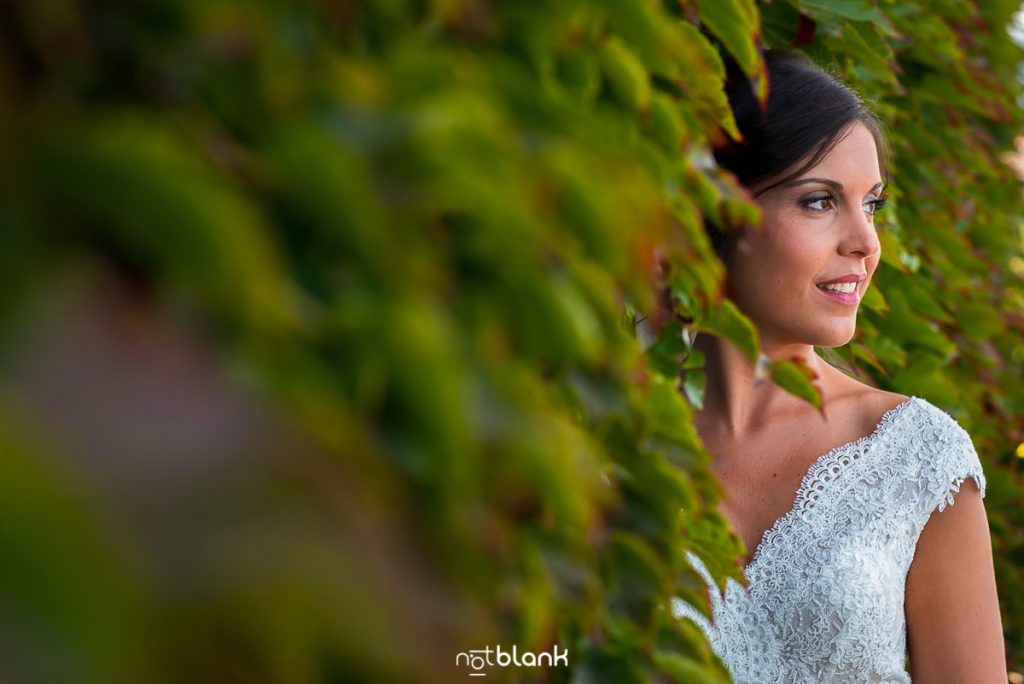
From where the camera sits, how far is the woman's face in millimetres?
2520

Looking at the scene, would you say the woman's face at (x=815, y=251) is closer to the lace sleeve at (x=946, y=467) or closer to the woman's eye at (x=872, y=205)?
the woman's eye at (x=872, y=205)

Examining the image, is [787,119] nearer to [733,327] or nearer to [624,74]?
[733,327]

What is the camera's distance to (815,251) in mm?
2521

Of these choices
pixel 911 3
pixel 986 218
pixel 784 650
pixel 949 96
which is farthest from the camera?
pixel 986 218

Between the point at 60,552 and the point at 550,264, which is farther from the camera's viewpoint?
the point at 550,264

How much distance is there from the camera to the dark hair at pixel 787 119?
8.38ft

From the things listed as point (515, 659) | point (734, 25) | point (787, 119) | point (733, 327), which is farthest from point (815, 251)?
point (515, 659)

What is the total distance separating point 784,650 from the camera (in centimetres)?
258

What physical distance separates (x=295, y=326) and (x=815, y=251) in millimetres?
2161

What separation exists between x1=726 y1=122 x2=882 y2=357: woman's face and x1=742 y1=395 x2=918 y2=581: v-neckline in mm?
272

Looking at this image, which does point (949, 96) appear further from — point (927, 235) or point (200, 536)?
point (200, 536)

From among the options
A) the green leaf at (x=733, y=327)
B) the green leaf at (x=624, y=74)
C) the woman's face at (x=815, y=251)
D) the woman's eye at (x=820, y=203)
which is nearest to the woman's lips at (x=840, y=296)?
the woman's face at (x=815, y=251)

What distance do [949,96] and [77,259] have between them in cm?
344

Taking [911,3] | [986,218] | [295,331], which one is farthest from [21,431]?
[986,218]
